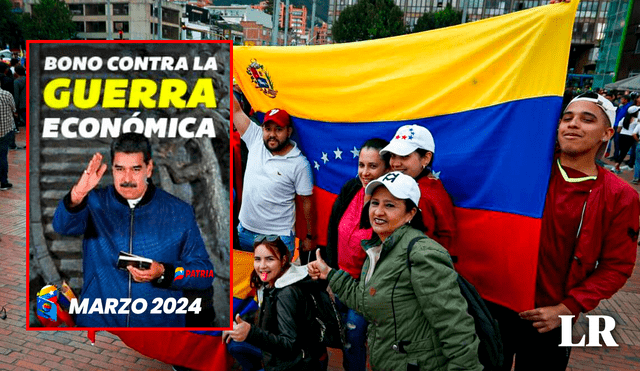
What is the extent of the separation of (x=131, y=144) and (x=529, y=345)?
93.6 inches

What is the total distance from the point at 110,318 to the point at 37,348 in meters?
2.52

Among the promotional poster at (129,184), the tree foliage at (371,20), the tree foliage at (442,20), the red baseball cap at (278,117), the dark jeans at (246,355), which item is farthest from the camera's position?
the tree foliage at (442,20)

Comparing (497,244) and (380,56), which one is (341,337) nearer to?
(497,244)

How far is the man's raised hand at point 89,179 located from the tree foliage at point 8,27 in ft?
266

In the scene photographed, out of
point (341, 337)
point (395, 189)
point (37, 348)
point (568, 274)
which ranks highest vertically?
point (395, 189)

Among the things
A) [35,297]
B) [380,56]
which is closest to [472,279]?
[380,56]

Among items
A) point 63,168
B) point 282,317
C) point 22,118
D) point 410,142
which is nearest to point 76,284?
point 63,168

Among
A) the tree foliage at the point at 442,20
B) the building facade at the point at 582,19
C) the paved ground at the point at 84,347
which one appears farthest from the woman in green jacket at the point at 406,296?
the building facade at the point at 582,19

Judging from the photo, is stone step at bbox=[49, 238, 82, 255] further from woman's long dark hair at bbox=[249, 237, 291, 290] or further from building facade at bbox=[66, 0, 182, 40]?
building facade at bbox=[66, 0, 182, 40]

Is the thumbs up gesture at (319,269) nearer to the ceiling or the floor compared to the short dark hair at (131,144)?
nearer to the floor

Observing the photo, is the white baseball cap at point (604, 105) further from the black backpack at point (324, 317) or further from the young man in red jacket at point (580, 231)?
the black backpack at point (324, 317)

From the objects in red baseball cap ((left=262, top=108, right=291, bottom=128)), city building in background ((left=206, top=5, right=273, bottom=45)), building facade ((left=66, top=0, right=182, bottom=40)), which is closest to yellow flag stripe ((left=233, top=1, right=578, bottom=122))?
red baseball cap ((left=262, top=108, right=291, bottom=128))

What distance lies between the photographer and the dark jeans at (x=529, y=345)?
2.62 meters

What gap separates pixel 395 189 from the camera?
7.39 feet
